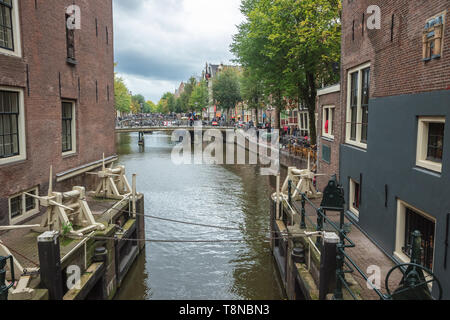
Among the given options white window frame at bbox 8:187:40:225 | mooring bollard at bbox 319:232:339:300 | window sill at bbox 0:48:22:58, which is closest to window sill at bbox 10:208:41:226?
white window frame at bbox 8:187:40:225

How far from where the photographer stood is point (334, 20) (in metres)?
21.4

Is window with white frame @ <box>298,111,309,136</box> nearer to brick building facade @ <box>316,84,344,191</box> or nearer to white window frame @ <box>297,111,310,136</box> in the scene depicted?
white window frame @ <box>297,111,310,136</box>

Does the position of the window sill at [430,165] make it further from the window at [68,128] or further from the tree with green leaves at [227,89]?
the tree with green leaves at [227,89]

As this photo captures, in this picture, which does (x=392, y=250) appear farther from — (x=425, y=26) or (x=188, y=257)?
(x=188, y=257)

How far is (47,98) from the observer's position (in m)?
9.91

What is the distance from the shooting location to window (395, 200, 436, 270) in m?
6.48

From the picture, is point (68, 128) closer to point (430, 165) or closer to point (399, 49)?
point (399, 49)

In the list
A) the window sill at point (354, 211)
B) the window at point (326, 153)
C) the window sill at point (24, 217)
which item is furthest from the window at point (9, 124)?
the window at point (326, 153)

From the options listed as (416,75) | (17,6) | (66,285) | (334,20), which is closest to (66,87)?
(17,6)

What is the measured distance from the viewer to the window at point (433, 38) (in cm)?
594

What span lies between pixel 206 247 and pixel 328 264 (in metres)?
7.56

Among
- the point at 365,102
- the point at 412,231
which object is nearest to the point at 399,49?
the point at 365,102
